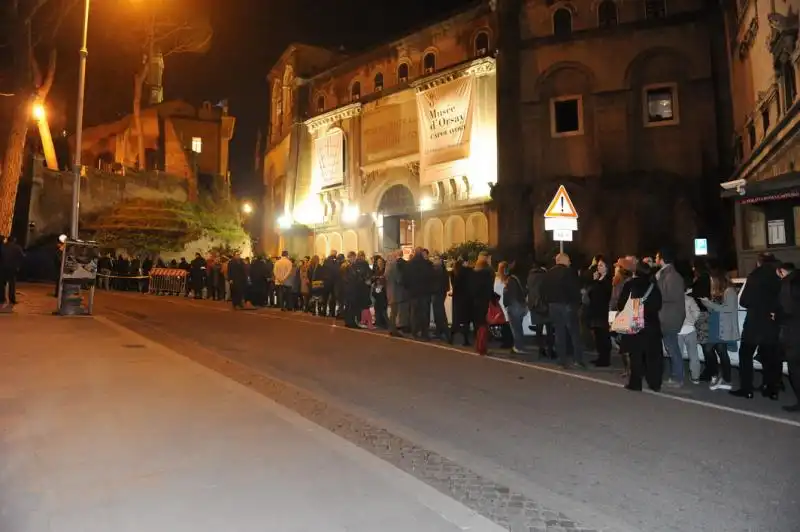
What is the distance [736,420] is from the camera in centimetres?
686

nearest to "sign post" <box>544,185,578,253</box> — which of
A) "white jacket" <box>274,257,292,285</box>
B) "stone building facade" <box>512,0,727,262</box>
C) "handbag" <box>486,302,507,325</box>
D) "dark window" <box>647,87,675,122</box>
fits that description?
"handbag" <box>486,302,507,325</box>

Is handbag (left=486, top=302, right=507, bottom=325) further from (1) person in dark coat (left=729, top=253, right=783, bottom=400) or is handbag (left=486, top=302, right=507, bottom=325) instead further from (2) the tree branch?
(2) the tree branch

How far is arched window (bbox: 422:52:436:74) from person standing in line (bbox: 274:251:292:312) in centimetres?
1623

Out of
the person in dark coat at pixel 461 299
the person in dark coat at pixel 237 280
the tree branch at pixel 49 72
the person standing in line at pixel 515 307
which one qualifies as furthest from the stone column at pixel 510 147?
the tree branch at pixel 49 72

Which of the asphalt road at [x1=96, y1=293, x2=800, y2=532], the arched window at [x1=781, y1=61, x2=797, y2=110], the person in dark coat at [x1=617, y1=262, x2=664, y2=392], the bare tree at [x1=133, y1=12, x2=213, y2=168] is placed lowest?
the asphalt road at [x1=96, y1=293, x2=800, y2=532]

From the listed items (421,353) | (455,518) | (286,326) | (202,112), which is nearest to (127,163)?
(202,112)

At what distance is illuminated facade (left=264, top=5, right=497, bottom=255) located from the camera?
1077 inches

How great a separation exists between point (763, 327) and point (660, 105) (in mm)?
19327

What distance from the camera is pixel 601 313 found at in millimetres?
10617

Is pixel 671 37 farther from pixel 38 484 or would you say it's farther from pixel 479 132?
pixel 38 484

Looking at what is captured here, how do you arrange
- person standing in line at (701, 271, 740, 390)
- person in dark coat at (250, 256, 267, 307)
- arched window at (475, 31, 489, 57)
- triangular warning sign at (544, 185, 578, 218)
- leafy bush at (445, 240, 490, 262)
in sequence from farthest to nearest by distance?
arched window at (475, 31, 489, 57) < leafy bush at (445, 240, 490, 262) < person in dark coat at (250, 256, 267, 307) < triangular warning sign at (544, 185, 578, 218) < person standing in line at (701, 271, 740, 390)

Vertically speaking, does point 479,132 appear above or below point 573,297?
above

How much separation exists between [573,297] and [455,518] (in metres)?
6.73

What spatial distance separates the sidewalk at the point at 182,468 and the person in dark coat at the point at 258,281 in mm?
13726
